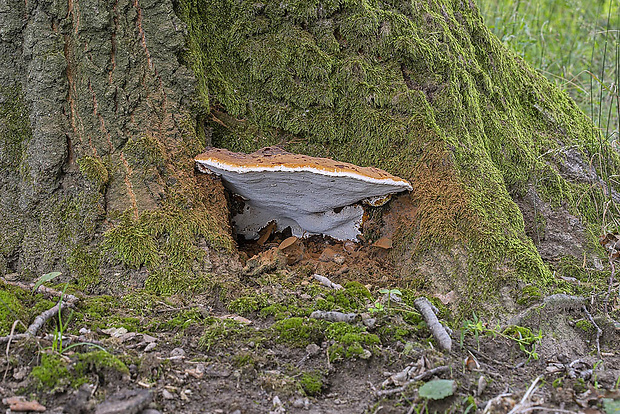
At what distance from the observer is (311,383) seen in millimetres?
2439

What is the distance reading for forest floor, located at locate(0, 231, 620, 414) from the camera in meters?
2.23

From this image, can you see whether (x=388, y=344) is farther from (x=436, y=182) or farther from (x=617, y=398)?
(x=436, y=182)

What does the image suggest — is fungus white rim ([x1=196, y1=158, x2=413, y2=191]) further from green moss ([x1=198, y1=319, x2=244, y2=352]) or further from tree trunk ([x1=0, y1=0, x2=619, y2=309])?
green moss ([x1=198, y1=319, x2=244, y2=352])

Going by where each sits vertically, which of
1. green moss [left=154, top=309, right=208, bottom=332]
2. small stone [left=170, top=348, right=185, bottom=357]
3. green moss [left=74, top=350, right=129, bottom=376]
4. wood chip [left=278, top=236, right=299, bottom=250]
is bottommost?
→ wood chip [left=278, top=236, right=299, bottom=250]

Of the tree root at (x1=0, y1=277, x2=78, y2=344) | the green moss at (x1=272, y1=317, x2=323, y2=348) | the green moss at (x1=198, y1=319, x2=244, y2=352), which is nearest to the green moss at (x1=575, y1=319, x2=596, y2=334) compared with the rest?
the green moss at (x1=272, y1=317, x2=323, y2=348)

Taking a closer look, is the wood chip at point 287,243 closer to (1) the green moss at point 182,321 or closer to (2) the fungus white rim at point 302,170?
(2) the fungus white rim at point 302,170

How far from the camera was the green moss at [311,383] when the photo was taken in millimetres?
2422

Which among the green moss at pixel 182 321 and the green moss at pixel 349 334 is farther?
the green moss at pixel 182 321

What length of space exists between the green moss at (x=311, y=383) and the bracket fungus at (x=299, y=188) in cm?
129

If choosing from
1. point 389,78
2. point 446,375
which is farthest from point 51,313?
point 389,78

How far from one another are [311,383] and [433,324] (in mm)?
775

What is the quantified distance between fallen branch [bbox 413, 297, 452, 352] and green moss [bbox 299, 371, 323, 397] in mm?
664

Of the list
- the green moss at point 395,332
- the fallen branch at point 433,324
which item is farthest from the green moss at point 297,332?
the fallen branch at point 433,324

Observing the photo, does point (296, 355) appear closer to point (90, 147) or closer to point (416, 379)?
point (416, 379)
